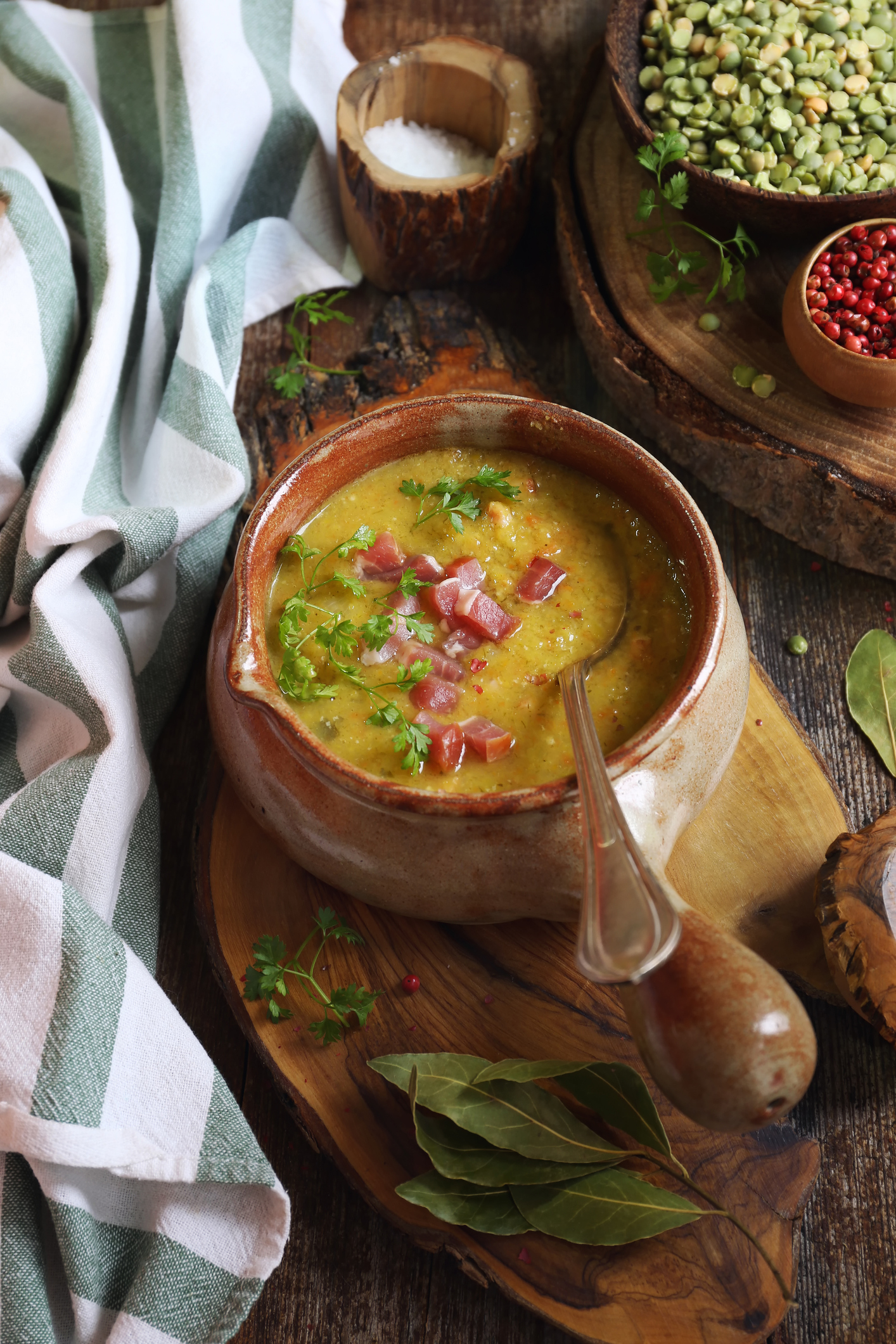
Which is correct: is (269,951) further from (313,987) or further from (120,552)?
(120,552)

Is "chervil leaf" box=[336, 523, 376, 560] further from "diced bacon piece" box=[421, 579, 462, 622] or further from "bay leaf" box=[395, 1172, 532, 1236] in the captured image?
"bay leaf" box=[395, 1172, 532, 1236]

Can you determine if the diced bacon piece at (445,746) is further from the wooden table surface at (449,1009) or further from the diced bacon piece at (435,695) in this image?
the wooden table surface at (449,1009)

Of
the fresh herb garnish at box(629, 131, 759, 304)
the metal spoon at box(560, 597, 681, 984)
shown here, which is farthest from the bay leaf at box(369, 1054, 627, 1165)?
the fresh herb garnish at box(629, 131, 759, 304)

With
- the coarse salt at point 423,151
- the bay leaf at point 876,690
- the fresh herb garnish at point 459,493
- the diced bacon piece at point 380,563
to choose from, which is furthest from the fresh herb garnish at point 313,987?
the coarse salt at point 423,151

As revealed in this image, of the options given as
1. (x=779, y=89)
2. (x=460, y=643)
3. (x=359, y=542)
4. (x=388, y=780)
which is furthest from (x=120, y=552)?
(x=779, y=89)

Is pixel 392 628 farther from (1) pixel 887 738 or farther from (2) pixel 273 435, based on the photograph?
(1) pixel 887 738

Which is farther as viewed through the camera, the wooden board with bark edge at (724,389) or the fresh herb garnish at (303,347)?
the fresh herb garnish at (303,347)

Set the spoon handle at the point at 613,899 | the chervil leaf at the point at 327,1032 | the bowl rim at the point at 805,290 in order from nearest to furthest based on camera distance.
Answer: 1. the spoon handle at the point at 613,899
2. the chervil leaf at the point at 327,1032
3. the bowl rim at the point at 805,290
